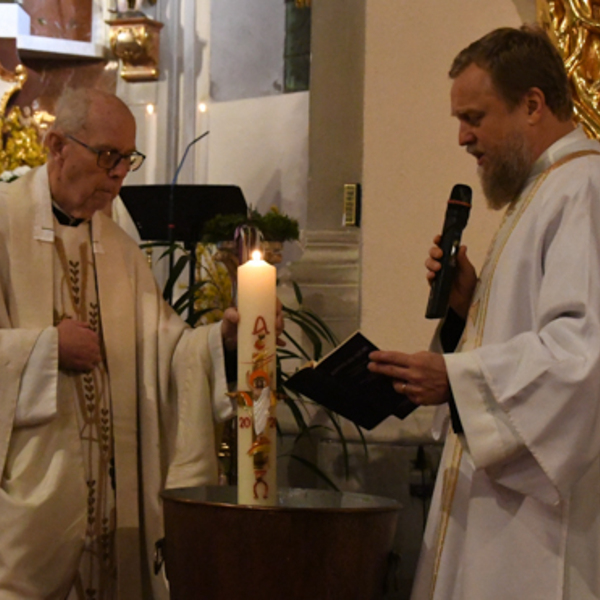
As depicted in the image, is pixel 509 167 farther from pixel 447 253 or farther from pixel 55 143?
pixel 55 143

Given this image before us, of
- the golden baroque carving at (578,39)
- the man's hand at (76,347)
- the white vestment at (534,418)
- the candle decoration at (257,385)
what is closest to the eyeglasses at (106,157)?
the man's hand at (76,347)

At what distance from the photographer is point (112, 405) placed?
9.76ft

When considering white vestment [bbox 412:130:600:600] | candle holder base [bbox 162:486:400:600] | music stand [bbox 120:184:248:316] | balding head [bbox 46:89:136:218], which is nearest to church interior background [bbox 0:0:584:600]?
music stand [bbox 120:184:248:316]

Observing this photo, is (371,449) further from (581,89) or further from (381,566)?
(581,89)

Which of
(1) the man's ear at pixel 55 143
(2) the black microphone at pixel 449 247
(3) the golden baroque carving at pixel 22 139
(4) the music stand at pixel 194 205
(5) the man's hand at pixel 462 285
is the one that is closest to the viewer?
(2) the black microphone at pixel 449 247

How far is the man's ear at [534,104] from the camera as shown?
2486 millimetres

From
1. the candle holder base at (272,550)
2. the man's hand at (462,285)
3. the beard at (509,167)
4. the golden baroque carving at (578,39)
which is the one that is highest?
the golden baroque carving at (578,39)

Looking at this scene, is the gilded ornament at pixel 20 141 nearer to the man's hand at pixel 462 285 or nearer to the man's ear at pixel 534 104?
the man's hand at pixel 462 285

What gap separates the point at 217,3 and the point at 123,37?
699 millimetres

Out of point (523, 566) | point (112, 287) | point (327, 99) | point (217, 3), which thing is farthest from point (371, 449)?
point (217, 3)

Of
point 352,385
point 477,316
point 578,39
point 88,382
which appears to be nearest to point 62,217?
point 88,382

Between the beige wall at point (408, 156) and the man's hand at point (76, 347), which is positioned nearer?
the man's hand at point (76, 347)

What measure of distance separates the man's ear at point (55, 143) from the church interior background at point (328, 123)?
1084mm

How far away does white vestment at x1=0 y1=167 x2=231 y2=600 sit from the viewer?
270 cm
